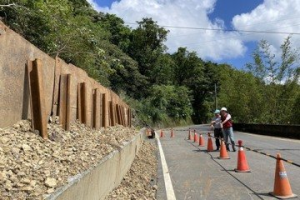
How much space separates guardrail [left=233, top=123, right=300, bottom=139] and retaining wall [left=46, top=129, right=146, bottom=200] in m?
21.3

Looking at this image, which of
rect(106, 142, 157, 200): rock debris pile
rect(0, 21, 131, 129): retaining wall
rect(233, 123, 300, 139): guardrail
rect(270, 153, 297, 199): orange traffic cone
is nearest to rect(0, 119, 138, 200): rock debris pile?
rect(0, 21, 131, 129): retaining wall

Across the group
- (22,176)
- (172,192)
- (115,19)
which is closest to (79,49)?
(172,192)

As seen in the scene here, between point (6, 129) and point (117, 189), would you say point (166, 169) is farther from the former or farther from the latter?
point (6, 129)

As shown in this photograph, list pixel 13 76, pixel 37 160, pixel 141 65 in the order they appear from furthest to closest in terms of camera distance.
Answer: pixel 141 65 < pixel 13 76 < pixel 37 160

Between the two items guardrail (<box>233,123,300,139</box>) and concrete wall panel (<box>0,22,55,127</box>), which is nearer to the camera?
concrete wall panel (<box>0,22,55,127</box>)

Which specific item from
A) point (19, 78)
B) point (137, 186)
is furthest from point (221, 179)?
point (19, 78)

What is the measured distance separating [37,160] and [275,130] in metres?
28.2

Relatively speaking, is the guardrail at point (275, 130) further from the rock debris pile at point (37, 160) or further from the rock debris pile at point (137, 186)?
the rock debris pile at point (37, 160)

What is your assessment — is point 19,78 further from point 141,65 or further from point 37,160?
point 141,65

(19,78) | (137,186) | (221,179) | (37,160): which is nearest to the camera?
(37,160)

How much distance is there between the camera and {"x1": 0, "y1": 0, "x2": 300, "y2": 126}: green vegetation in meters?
13.7

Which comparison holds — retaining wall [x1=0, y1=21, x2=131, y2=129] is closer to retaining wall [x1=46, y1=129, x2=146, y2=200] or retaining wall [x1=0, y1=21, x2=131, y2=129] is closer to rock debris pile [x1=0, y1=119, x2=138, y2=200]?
rock debris pile [x1=0, y1=119, x2=138, y2=200]

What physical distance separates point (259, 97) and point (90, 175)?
41.5 meters

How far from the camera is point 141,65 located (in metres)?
60.8
